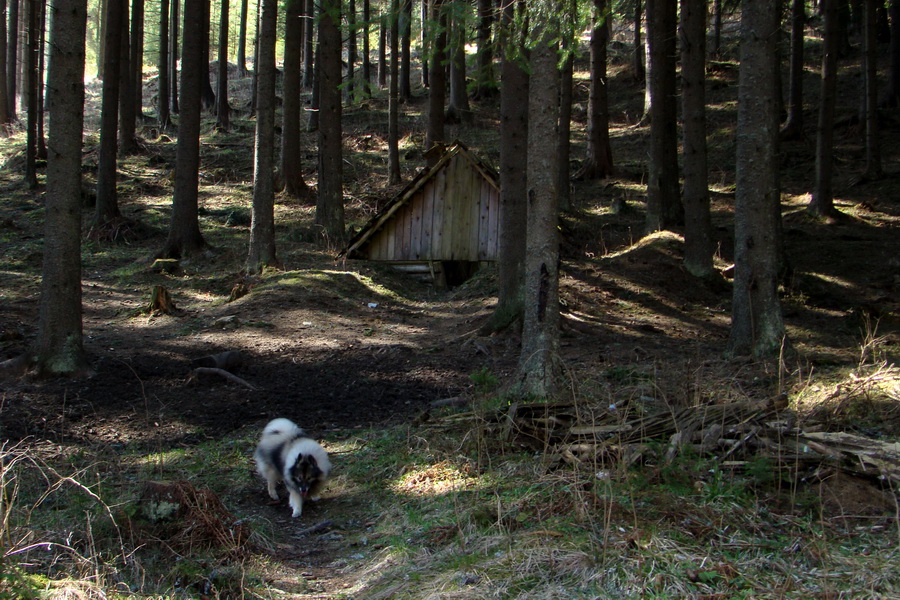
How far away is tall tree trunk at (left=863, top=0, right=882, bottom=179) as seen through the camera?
20969mm

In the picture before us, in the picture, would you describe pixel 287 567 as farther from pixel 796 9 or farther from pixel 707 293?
pixel 796 9

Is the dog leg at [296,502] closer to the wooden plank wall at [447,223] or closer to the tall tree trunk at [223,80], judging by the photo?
the wooden plank wall at [447,223]

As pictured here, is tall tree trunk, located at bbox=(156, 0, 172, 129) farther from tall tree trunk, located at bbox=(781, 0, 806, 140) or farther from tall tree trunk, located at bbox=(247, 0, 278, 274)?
tall tree trunk, located at bbox=(781, 0, 806, 140)

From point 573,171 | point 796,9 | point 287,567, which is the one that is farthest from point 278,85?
point 287,567

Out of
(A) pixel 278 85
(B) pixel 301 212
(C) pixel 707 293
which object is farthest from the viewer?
(A) pixel 278 85

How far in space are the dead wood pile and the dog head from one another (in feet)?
5.94

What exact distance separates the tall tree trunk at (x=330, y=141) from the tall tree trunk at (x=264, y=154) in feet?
6.85

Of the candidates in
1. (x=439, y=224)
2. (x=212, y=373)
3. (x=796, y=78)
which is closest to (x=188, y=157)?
(x=439, y=224)

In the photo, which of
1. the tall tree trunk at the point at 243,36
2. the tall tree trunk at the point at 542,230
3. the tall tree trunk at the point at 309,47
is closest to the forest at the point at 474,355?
the tall tree trunk at the point at 542,230

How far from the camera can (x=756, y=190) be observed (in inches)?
370

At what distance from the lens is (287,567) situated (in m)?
5.43

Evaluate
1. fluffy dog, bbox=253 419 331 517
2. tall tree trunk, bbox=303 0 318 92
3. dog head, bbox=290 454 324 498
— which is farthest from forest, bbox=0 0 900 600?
tall tree trunk, bbox=303 0 318 92

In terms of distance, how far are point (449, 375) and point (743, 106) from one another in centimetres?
548

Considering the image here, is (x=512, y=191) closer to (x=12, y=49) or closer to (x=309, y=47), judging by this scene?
(x=309, y=47)
